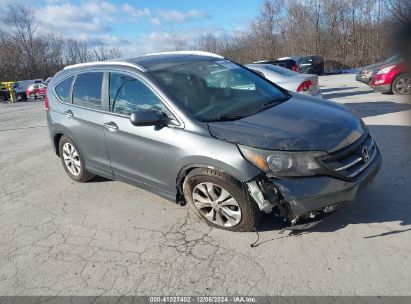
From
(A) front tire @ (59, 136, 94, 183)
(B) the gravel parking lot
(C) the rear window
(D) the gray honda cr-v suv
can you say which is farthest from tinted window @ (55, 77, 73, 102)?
(C) the rear window

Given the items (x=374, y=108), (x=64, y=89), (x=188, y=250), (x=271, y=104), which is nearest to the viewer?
(x=188, y=250)

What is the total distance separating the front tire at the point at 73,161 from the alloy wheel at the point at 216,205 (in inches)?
87.5

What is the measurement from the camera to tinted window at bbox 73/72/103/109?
473cm

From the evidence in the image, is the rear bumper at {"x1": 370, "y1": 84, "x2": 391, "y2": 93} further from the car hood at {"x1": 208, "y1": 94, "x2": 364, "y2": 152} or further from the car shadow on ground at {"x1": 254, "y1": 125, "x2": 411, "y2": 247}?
the car hood at {"x1": 208, "y1": 94, "x2": 364, "y2": 152}

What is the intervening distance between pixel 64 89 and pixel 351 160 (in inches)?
162

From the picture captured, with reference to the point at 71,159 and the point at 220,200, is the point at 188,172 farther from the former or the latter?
the point at 71,159

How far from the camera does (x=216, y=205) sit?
365 centimetres

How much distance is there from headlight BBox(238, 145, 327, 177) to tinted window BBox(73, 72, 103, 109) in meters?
2.41

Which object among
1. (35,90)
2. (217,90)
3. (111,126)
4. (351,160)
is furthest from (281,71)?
(35,90)

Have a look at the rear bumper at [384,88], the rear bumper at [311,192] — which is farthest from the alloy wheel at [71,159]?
the rear bumper at [384,88]

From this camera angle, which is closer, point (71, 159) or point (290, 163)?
point (290, 163)

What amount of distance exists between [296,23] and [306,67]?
18429mm

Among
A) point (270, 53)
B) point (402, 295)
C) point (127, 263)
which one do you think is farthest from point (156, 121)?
point (270, 53)

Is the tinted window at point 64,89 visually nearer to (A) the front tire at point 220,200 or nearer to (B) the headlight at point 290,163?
(A) the front tire at point 220,200
